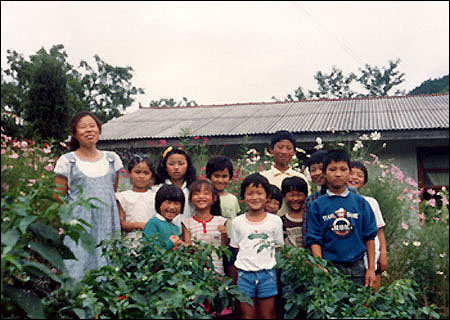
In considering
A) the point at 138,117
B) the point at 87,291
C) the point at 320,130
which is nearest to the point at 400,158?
the point at 320,130

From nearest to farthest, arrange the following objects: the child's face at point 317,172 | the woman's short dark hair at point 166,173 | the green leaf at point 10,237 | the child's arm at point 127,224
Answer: the green leaf at point 10,237 → the child's arm at point 127,224 → the child's face at point 317,172 → the woman's short dark hair at point 166,173

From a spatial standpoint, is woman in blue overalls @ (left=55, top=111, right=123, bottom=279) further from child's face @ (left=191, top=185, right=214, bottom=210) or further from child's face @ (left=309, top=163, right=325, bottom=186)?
child's face @ (left=309, top=163, right=325, bottom=186)

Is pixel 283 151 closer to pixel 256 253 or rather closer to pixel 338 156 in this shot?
pixel 338 156

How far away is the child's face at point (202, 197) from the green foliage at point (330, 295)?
110 cm

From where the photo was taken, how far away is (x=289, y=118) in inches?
465

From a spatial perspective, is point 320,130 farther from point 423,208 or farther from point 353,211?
point 353,211

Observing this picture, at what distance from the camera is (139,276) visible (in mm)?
2137

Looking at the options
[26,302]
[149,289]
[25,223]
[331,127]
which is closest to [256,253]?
[149,289]

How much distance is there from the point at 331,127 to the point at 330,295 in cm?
772

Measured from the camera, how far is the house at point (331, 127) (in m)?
9.55

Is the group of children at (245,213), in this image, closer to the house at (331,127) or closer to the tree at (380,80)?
the house at (331,127)

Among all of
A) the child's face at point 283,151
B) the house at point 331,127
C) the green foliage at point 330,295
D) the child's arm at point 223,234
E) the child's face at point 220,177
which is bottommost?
the green foliage at point 330,295

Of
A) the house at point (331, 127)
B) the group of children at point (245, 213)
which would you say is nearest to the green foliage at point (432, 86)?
the house at point (331, 127)

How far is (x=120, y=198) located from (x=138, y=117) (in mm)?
10577
